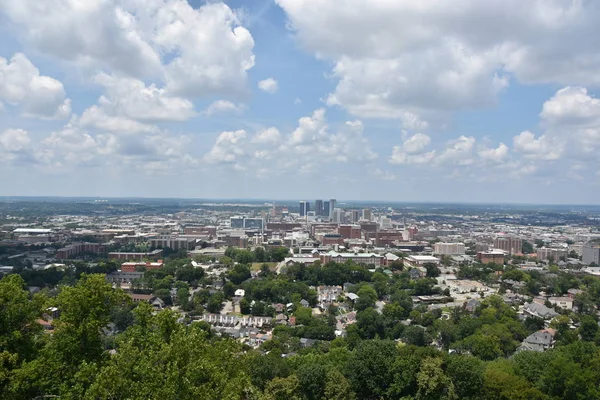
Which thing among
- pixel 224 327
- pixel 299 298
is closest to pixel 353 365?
pixel 224 327

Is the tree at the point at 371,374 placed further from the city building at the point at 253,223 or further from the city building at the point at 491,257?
the city building at the point at 253,223

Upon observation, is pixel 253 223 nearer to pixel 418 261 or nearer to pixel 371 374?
pixel 418 261

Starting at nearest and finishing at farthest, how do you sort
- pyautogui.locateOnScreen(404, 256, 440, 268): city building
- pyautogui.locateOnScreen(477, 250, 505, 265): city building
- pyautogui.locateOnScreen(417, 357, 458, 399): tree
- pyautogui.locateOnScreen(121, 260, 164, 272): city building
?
pyautogui.locateOnScreen(417, 357, 458, 399): tree → pyautogui.locateOnScreen(121, 260, 164, 272): city building → pyautogui.locateOnScreen(404, 256, 440, 268): city building → pyautogui.locateOnScreen(477, 250, 505, 265): city building

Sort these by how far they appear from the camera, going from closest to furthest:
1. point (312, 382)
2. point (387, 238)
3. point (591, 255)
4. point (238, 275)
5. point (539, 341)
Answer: point (312, 382) < point (539, 341) < point (238, 275) < point (591, 255) < point (387, 238)

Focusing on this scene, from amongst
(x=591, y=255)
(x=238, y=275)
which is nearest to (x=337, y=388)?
(x=238, y=275)

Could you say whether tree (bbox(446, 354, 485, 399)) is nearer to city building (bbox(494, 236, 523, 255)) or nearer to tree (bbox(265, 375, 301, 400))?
tree (bbox(265, 375, 301, 400))

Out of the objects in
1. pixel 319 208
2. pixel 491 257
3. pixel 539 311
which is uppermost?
pixel 319 208

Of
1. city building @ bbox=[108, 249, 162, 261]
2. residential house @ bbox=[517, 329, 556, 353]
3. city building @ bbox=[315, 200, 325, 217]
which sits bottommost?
city building @ bbox=[108, 249, 162, 261]

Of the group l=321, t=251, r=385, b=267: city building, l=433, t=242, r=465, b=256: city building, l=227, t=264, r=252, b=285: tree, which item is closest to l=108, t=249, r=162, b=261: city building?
l=227, t=264, r=252, b=285: tree

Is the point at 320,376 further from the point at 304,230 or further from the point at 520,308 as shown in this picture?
the point at 304,230

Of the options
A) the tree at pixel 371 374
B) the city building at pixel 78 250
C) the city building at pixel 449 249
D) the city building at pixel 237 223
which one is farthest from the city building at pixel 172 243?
the tree at pixel 371 374

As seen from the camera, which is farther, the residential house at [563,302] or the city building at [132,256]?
the city building at [132,256]

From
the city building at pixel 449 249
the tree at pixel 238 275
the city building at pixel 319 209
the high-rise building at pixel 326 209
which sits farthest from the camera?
the city building at pixel 319 209
